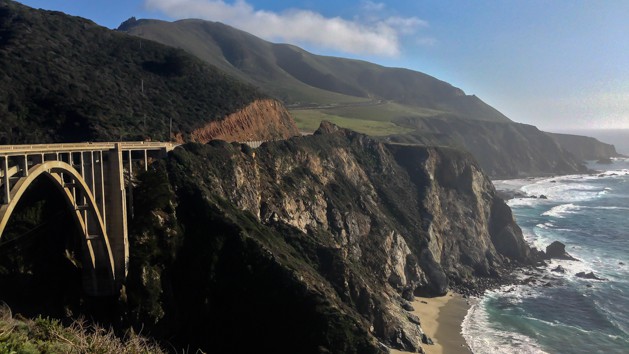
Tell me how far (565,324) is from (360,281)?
78.9ft

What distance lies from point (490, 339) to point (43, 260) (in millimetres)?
42406

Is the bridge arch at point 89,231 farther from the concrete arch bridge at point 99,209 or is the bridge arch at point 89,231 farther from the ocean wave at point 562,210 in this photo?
the ocean wave at point 562,210

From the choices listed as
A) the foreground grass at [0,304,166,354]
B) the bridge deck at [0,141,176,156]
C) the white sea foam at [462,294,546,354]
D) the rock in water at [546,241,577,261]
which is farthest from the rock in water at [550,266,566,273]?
the foreground grass at [0,304,166,354]

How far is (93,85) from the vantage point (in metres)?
60.8

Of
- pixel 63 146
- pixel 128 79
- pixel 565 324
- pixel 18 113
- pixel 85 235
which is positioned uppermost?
pixel 128 79

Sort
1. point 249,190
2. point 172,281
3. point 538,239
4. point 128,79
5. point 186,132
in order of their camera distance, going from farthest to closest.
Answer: point 538,239
point 128,79
point 186,132
point 249,190
point 172,281

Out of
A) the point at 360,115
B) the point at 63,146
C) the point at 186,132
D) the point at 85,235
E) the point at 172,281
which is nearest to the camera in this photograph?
the point at 63,146

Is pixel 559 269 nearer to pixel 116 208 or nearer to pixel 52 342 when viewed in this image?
pixel 116 208

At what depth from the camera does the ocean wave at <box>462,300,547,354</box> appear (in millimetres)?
47750

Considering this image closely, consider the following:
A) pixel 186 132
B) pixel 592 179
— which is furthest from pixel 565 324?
pixel 592 179

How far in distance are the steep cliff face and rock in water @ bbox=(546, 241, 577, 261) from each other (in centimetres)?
389

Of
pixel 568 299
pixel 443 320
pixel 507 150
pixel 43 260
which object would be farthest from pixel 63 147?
pixel 507 150

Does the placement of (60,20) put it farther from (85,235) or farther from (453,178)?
(453,178)

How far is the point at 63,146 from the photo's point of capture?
3173cm
